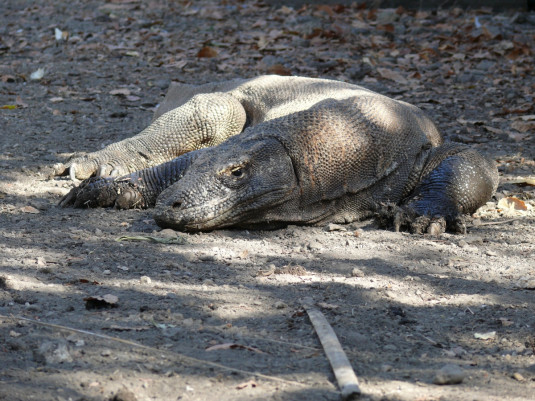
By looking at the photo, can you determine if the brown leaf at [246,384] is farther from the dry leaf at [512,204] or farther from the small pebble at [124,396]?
the dry leaf at [512,204]

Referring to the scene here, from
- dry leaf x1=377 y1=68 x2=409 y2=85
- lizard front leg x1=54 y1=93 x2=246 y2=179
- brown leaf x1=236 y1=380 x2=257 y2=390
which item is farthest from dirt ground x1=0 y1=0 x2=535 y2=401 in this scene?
lizard front leg x1=54 y1=93 x2=246 y2=179

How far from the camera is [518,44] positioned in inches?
346

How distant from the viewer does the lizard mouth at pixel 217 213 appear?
3791mm

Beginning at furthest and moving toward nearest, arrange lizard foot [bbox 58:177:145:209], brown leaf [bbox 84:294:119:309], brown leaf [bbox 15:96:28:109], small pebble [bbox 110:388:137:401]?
brown leaf [bbox 15:96:28:109] → lizard foot [bbox 58:177:145:209] → brown leaf [bbox 84:294:119:309] → small pebble [bbox 110:388:137:401]

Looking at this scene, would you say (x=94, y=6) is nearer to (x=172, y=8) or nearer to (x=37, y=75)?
(x=172, y=8)

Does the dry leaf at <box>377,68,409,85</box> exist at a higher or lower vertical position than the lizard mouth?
lower

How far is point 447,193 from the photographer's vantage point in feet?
13.8

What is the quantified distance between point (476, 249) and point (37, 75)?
5830 mm

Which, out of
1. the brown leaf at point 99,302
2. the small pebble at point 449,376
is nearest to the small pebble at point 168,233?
the brown leaf at point 99,302

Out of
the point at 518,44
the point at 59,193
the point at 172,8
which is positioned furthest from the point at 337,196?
the point at 172,8

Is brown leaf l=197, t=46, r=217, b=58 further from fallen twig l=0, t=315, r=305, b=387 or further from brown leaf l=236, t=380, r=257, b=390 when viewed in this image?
brown leaf l=236, t=380, r=257, b=390

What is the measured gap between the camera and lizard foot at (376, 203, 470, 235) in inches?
158

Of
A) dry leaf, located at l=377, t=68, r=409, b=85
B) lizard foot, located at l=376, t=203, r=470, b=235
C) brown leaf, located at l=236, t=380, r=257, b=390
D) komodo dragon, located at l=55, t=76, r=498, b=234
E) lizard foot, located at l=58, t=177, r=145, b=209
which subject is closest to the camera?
brown leaf, located at l=236, t=380, r=257, b=390

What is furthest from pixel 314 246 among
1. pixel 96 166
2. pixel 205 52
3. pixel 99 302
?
pixel 205 52
